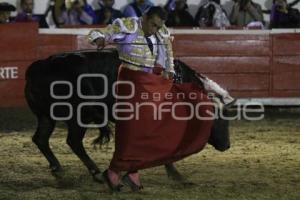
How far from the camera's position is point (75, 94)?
18.8 ft

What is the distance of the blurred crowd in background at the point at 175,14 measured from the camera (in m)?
10.5

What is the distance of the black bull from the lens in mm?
5652

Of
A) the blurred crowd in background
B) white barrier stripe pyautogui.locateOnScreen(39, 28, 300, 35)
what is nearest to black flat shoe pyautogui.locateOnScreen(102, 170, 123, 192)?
white barrier stripe pyautogui.locateOnScreen(39, 28, 300, 35)

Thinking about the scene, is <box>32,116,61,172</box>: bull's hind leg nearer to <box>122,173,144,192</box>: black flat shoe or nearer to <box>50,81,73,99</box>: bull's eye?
<box>50,81,73,99</box>: bull's eye

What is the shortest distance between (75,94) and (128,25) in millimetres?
928

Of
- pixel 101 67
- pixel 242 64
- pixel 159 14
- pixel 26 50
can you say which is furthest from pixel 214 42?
pixel 159 14

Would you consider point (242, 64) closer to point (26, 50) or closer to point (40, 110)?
point (26, 50)

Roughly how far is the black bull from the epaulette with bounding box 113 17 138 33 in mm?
717

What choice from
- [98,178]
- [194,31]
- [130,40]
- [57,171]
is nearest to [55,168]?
[57,171]

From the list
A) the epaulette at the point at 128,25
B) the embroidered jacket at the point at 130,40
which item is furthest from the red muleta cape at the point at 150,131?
the epaulette at the point at 128,25

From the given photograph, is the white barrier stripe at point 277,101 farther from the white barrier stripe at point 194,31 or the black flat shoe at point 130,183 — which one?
the black flat shoe at point 130,183

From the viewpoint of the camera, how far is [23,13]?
402 inches

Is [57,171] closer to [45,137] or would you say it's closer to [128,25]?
[45,137]

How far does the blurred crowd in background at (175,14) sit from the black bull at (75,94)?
4426 millimetres
